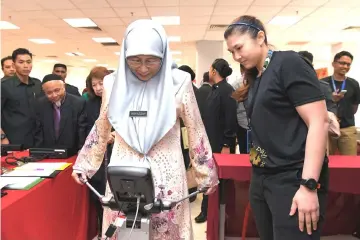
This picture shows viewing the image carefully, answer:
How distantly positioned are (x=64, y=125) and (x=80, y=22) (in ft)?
A: 15.9

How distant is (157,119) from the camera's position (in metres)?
1.15

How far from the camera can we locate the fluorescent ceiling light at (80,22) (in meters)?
6.27

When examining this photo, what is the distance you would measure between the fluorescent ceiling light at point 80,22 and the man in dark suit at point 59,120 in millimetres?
4382

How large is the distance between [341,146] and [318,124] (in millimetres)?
2743

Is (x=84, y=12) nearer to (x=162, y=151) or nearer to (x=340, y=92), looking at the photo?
(x=340, y=92)

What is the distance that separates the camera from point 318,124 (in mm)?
933

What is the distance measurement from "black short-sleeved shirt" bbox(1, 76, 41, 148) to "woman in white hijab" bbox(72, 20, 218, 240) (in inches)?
73.1

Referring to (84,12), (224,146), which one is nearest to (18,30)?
(84,12)

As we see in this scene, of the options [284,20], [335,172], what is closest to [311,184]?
[335,172]

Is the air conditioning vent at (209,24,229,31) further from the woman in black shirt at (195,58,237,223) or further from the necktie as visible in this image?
the necktie

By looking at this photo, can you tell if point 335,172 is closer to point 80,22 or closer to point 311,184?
point 311,184

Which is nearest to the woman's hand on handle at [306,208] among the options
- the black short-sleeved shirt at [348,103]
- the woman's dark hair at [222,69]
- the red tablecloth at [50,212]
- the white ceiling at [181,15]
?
the red tablecloth at [50,212]

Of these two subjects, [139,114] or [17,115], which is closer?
[139,114]

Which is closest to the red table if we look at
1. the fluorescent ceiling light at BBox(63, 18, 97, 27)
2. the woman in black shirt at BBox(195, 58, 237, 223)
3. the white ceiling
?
the woman in black shirt at BBox(195, 58, 237, 223)
